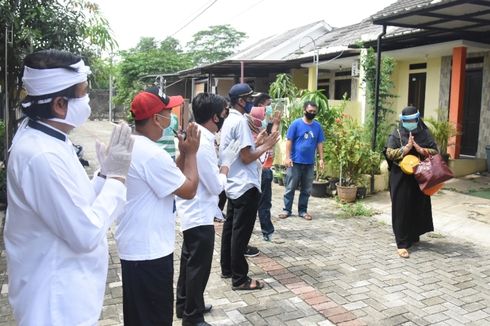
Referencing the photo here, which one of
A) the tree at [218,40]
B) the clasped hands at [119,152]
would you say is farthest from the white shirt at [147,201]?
the tree at [218,40]

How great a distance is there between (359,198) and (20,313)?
6.90m

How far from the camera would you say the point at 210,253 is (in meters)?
3.28

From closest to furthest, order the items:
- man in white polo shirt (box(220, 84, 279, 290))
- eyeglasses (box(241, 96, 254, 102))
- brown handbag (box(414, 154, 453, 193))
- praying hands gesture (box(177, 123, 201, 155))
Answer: praying hands gesture (box(177, 123, 201, 155)) → man in white polo shirt (box(220, 84, 279, 290)) → eyeglasses (box(241, 96, 254, 102)) → brown handbag (box(414, 154, 453, 193))

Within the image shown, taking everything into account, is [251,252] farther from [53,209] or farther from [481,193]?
[481,193]

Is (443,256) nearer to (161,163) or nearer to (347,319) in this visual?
(347,319)

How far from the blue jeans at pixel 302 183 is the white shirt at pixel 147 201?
14.6ft

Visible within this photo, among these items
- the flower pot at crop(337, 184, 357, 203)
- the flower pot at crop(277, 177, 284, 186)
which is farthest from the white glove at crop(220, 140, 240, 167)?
the flower pot at crop(277, 177, 284, 186)

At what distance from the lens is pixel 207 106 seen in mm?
3445

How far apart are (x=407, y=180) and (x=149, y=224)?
3528 millimetres

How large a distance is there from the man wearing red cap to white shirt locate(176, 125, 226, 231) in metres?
0.67

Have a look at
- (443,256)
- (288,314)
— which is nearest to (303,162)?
(443,256)

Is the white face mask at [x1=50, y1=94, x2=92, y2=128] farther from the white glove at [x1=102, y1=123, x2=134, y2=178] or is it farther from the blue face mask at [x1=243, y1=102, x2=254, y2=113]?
the blue face mask at [x1=243, y1=102, x2=254, y2=113]

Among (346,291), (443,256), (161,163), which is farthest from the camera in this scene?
(443,256)

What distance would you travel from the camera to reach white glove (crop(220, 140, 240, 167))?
13.3 feet
